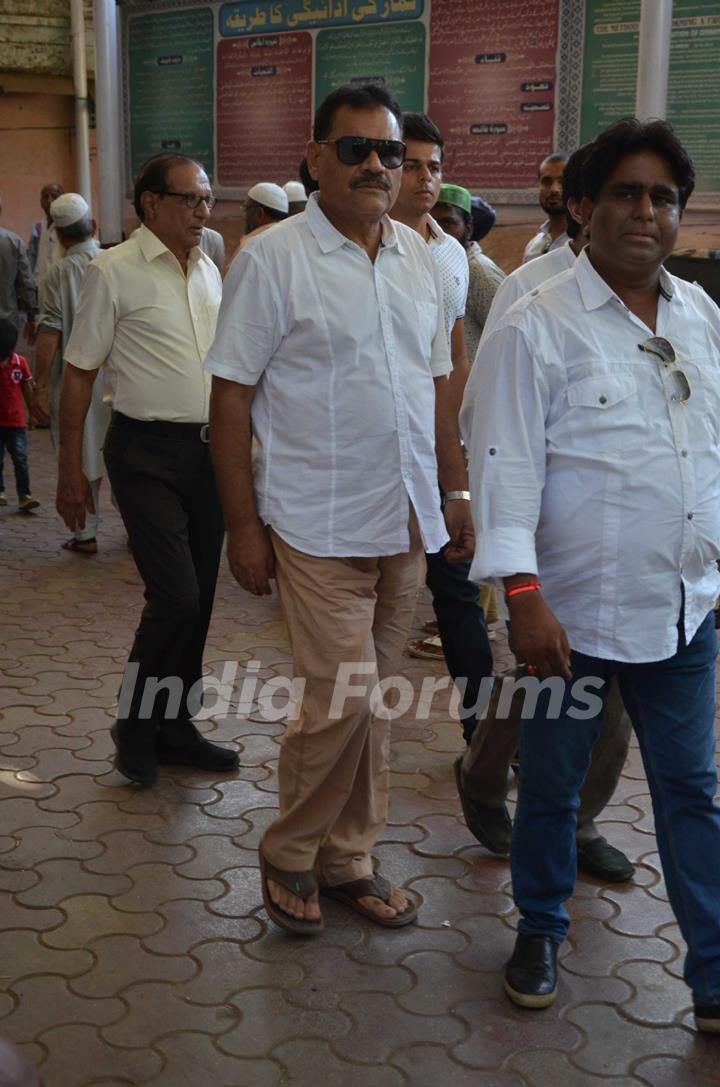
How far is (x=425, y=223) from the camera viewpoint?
172 inches

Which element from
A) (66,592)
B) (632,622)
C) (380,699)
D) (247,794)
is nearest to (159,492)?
(247,794)

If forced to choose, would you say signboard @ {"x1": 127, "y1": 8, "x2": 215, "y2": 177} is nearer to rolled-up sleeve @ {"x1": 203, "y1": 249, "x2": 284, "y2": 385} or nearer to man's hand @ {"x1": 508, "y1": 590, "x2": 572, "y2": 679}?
rolled-up sleeve @ {"x1": 203, "y1": 249, "x2": 284, "y2": 385}

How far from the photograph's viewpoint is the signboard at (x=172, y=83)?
37.5 ft

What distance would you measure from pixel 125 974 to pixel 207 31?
389 inches

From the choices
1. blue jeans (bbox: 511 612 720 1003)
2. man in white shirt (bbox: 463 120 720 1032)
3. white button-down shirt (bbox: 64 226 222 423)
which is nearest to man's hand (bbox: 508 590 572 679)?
man in white shirt (bbox: 463 120 720 1032)

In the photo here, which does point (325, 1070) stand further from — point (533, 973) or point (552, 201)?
point (552, 201)

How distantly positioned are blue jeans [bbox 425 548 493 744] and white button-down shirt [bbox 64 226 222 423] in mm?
961

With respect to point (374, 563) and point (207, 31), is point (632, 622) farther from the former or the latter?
point (207, 31)

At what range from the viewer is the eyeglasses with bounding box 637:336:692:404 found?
277 cm

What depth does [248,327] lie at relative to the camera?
10.3 feet

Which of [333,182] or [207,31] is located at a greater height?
[207,31]

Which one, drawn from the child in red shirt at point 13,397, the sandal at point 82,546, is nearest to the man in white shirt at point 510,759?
the sandal at point 82,546

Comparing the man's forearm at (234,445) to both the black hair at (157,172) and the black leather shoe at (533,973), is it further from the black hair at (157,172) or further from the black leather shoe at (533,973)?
the black hair at (157,172)

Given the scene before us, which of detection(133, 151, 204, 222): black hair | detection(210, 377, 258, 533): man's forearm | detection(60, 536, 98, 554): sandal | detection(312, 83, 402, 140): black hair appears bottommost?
detection(60, 536, 98, 554): sandal
